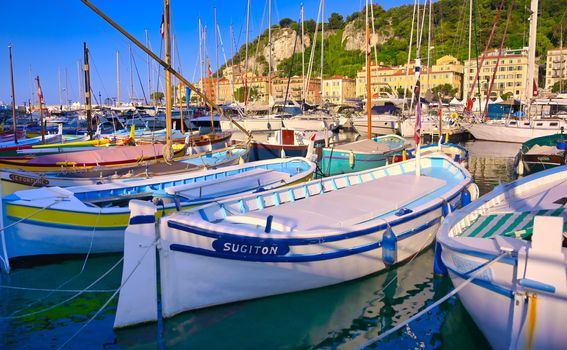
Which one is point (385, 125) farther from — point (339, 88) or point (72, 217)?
point (339, 88)

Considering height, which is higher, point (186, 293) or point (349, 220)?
point (349, 220)

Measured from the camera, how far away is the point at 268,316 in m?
7.80

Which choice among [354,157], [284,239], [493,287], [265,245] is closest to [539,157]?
[354,157]

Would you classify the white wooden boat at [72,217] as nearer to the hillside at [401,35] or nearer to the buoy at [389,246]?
the buoy at [389,246]

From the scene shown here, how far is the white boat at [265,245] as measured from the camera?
7098mm

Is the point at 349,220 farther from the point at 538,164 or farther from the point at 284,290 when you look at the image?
the point at 538,164

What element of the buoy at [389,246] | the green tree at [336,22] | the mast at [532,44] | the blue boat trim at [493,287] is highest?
the green tree at [336,22]

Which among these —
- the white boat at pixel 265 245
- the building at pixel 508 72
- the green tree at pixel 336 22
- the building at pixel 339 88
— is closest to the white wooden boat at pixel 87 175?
the white boat at pixel 265 245

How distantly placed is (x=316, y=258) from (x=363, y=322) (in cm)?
131

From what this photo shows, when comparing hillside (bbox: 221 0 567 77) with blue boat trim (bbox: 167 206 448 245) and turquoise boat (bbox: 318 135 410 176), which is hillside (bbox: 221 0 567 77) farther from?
blue boat trim (bbox: 167 206 448 245)

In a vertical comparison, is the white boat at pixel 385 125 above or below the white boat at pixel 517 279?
above

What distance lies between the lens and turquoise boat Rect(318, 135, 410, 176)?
69.8 ft

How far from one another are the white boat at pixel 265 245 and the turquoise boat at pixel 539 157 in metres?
11.2

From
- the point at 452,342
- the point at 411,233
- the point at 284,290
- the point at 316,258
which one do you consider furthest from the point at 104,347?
the point at 411,233
